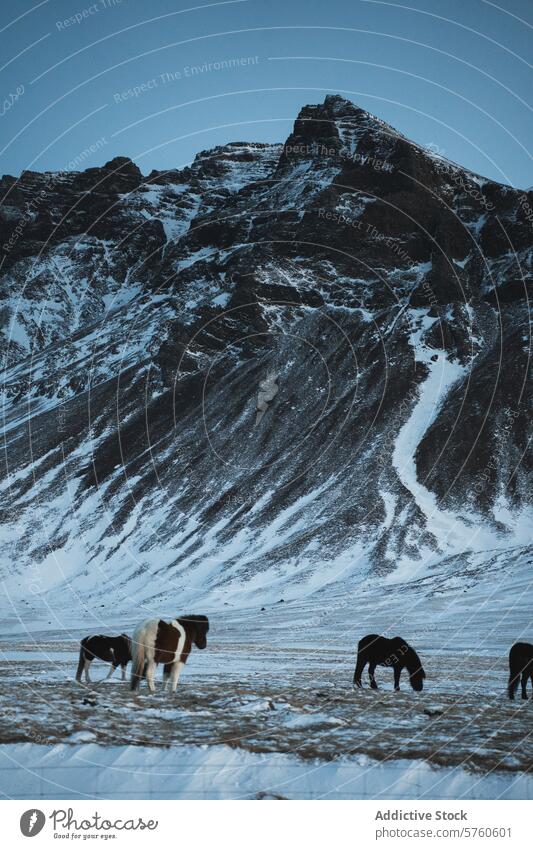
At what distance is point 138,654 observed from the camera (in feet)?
69.5

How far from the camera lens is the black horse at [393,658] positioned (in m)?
24.2

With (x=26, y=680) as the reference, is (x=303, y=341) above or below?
above

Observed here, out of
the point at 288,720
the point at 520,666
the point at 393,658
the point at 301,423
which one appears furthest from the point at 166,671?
the point at 301,423

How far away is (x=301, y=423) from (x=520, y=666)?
13262 cm

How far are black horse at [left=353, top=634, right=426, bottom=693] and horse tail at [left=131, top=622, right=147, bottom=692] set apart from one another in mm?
6635

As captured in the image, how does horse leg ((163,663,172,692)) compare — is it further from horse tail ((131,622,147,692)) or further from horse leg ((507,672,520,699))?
horse leg ((507,672,520,699))

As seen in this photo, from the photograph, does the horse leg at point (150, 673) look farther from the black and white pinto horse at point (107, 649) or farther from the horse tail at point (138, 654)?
the black and white pinto horse at point (107, 649)

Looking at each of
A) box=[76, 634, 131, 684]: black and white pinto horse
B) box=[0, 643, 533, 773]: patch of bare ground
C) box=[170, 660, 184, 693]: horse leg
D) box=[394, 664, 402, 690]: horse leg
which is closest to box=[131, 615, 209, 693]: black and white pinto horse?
box=[170, 660, 184, 693]: horse leg

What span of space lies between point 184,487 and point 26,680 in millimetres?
Result: 122541

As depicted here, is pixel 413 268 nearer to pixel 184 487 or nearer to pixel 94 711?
pixel 184 487

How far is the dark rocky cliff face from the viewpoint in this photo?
12888 centimetres

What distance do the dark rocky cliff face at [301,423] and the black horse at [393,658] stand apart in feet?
300

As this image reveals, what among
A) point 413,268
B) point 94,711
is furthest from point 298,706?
point 413,268

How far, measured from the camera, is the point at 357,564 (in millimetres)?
120500
